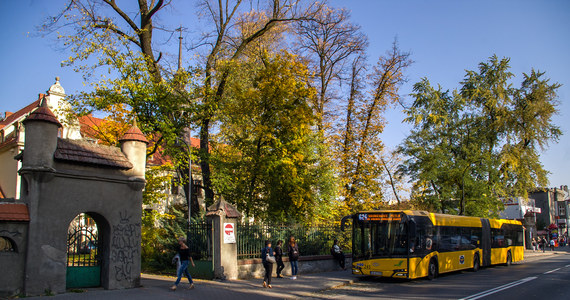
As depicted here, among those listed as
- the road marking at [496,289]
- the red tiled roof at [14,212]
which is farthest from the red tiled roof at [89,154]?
the road marking at [496,289]

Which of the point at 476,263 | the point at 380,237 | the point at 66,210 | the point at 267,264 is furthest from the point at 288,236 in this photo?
the point at 476,263

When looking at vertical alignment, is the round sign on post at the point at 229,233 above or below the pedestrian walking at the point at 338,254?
above

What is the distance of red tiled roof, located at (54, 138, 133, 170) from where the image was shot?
11906 mm

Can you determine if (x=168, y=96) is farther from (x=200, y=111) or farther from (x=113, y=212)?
(x=113, y=212)

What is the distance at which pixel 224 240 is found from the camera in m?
15.7

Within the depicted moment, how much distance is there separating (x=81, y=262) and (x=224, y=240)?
16.0 ft

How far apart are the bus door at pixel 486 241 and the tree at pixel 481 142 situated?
12972mm

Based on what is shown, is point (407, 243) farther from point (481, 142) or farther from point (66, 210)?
point (481, 142)

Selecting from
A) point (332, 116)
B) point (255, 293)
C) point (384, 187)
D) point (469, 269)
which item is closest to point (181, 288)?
point (255, 293)

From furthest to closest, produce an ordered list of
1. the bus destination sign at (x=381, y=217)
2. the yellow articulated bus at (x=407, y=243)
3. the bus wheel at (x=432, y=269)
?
1. the bus wheel at (x=432, y=269)
2. the bus destination sign at (x=381, y=217)
3. the yellow articulated bus at (x=407, y=243)

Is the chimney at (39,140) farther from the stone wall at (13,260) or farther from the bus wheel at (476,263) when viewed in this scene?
the bus wheel at (476,263)

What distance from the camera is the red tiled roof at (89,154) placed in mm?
11906

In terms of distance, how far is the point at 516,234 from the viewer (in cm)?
2866

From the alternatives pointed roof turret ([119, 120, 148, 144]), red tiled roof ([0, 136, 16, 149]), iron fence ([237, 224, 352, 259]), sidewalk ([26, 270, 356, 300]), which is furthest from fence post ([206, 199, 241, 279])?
red tiled roof ([0, 136, 16, 149])
